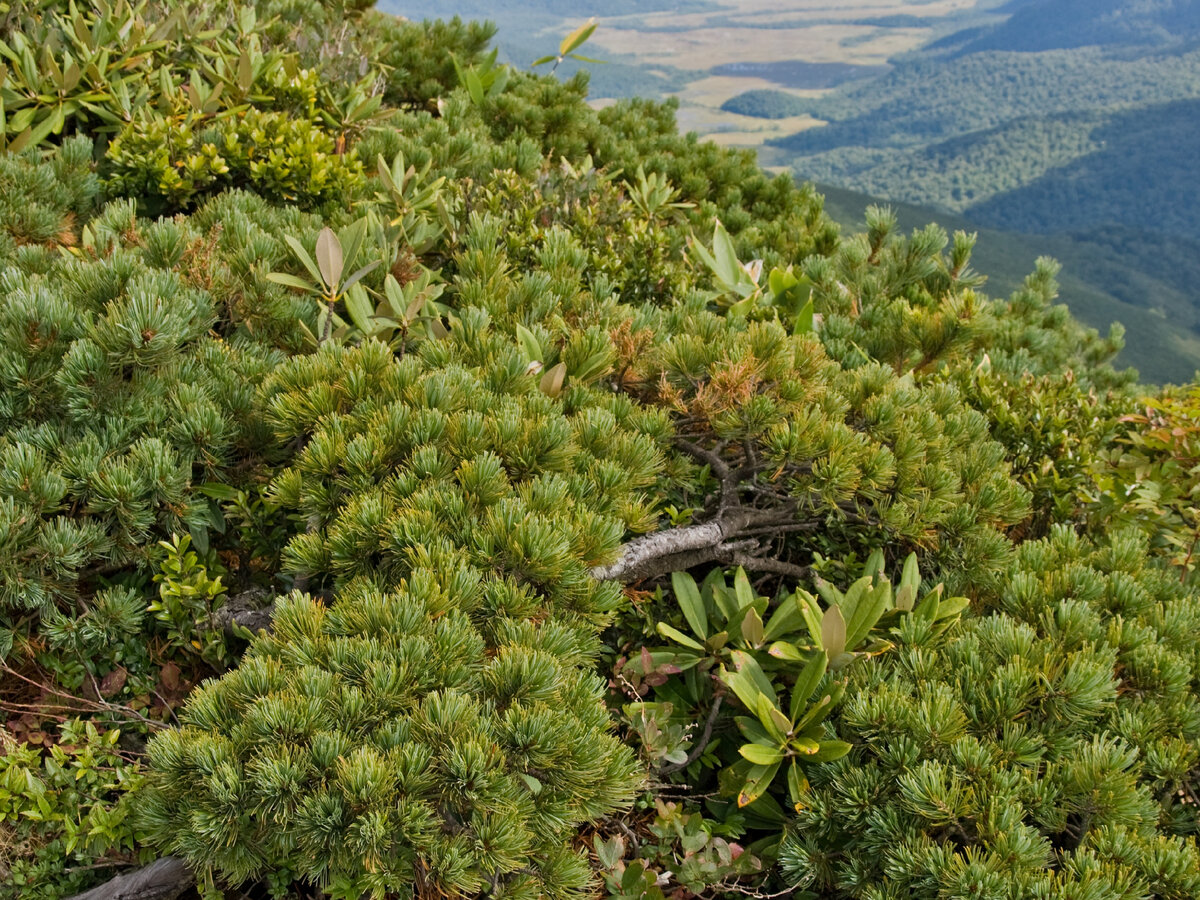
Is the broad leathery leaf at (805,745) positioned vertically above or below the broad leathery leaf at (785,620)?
below

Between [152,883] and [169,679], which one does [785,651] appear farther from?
[169,679]

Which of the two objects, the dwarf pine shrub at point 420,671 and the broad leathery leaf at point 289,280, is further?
the broad leathery leaf at point 289,280

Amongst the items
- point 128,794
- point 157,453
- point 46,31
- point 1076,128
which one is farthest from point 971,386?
point 1076,128

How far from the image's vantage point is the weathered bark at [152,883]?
158 cm

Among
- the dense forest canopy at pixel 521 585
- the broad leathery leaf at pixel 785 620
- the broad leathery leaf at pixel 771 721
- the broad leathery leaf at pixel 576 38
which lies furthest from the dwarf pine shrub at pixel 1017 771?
the broad leathery leaf at pixel 576 38

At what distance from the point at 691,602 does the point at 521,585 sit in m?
0.58

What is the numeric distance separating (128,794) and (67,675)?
0.49 metres

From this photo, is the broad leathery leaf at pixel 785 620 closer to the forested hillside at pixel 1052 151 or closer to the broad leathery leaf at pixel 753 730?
the broad leathery leaf at pixel 753 730

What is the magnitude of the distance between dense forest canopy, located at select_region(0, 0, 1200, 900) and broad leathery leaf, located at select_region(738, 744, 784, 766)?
0.03 feet

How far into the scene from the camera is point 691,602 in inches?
84.2

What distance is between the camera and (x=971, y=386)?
10.2 ft

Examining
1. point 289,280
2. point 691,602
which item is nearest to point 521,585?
point 691,602

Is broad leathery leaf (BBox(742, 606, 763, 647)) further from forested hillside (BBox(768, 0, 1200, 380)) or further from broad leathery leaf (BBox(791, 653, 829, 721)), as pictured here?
forested hillside (BBox(768, 0, 1200, 380))

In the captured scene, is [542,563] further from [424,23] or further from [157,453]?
[424,23]
